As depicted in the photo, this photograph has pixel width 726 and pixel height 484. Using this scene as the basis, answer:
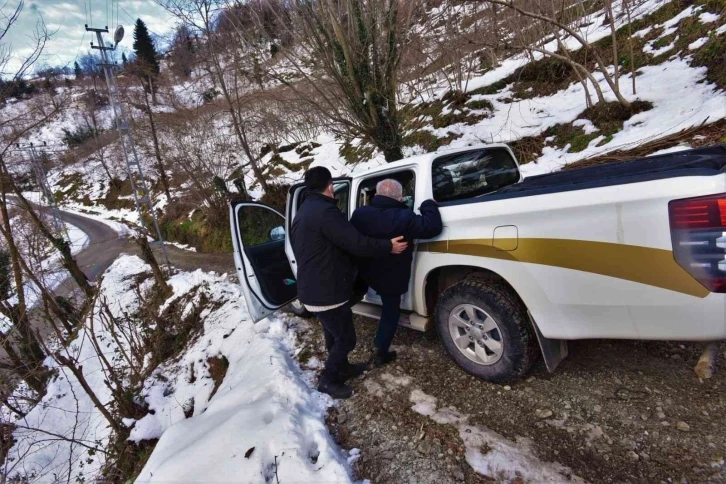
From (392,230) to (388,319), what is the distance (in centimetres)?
92

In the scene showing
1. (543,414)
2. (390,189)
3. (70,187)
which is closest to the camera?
(543,414)

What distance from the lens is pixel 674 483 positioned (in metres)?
1.75

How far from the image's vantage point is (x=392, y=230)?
2.69 meters

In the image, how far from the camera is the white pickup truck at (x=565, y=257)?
5.11 ft

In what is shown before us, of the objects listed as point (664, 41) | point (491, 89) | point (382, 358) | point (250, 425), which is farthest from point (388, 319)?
point (664, 41)

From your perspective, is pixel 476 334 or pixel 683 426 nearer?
pixel 683 426

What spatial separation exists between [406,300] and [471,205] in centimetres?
117

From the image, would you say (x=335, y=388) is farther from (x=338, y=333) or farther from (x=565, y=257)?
(x=565, y=257)

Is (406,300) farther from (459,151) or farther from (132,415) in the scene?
(132,415)

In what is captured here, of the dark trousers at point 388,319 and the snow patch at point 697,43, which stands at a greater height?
the snow patch at point 697,43

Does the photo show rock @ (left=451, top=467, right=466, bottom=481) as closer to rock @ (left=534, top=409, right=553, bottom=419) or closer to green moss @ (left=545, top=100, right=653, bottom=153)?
rock @ (left=534, top=409, right=553, bottom=419)

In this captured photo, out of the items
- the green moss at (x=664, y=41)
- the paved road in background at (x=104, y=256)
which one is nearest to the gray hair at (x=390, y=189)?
the paved road in background at (x=104, y=256)

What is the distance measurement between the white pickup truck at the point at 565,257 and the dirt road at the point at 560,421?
12.7 inches

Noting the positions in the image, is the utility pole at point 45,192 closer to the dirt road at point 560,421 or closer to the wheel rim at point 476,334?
the dirt road at point 560,421
